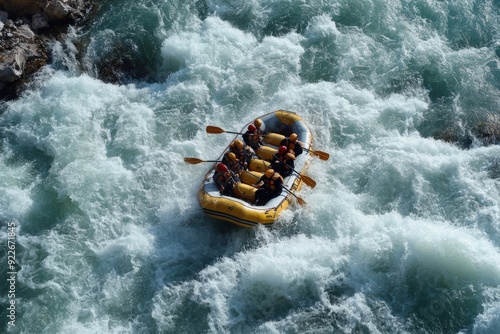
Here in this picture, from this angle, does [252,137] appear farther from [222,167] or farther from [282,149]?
[222,167]

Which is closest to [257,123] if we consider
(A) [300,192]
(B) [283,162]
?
(B) [283,162]

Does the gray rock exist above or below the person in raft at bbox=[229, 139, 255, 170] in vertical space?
above

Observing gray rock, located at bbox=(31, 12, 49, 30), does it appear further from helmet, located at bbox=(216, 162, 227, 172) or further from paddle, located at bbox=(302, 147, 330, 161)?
paddle, located at bbox=(302, 147, 330, 161)

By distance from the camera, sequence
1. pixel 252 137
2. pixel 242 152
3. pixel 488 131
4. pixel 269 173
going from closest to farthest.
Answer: pixel 269 173 < pixel 242 152 < pixel 252 137 < pixel 488 131

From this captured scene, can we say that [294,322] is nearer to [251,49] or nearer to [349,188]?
[349,188]

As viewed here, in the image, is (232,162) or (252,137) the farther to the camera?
(252,137)

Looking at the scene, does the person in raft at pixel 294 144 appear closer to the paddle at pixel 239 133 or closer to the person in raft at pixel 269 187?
the paddle at pixel 239 133

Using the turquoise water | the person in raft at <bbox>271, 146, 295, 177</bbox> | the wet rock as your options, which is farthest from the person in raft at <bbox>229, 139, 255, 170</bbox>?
the wet rock
